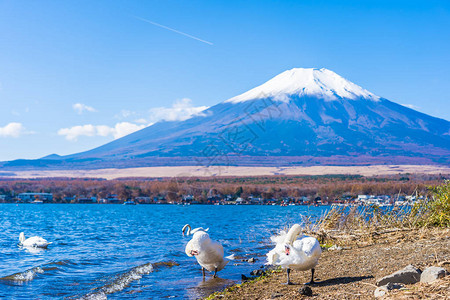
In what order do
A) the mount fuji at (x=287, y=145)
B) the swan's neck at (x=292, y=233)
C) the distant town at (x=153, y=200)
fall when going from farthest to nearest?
the mount fuji at (x=287, y=145) → the distant town at (x=153, y=200) → the swan's neck at (x=292, y=233)

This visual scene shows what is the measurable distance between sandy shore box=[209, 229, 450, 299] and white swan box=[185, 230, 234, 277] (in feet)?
5.56

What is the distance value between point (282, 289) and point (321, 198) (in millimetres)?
71733

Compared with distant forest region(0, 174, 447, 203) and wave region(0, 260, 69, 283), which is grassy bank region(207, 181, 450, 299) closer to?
wave region(0, 260, 69, 283)

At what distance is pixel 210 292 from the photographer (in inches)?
447

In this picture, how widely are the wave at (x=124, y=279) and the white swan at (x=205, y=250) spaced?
2.19 metres

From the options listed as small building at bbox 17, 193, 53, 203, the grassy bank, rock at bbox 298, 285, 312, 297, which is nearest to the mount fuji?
small building at bbox 17, 193, 53, 203

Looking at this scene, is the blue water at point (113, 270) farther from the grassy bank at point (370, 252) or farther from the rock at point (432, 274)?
the rock at point (432, 274)

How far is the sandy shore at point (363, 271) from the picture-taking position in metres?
7.43

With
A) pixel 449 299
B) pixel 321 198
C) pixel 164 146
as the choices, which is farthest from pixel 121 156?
pixel 449 299

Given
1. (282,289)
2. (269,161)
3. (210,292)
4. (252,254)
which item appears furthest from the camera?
(269,161)

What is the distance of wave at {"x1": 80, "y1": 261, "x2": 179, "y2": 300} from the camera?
38.4ft

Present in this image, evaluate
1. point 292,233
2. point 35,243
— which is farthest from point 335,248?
point 35,243

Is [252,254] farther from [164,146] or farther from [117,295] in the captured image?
[164,146]

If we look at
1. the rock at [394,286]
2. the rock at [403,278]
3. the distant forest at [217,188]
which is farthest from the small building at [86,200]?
the rock at [394,286]
